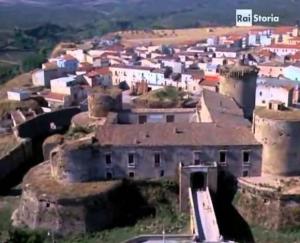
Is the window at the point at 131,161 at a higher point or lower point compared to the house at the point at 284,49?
lower

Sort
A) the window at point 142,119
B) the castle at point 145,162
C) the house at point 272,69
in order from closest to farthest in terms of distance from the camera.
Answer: the castle at point 145,162
the window at point 142,119
the house at point 272,69

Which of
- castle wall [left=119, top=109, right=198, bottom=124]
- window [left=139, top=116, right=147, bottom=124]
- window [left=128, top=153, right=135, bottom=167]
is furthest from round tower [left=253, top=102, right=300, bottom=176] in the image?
window [left=139, top=116, right=147, bottom=124]

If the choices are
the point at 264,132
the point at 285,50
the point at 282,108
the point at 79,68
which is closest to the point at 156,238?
the point at 264,132

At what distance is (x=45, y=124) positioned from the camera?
168 ft

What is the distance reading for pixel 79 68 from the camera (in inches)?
3494

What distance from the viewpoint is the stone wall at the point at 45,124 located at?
48688 mm

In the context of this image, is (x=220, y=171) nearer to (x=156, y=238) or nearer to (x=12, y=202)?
(x=156, y=238)

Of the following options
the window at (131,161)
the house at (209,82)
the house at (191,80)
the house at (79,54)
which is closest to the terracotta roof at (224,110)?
the window at (131,161)

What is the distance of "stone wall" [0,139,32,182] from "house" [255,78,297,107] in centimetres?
2580

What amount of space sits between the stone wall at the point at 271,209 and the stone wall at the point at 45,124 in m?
22.0

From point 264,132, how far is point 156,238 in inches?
362

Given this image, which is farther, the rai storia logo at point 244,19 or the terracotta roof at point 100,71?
the rai storia logo at point 244,19

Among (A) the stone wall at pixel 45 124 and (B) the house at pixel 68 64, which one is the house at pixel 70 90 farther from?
(B) the house at pixel 68 64

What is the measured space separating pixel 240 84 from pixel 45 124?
1781cm
